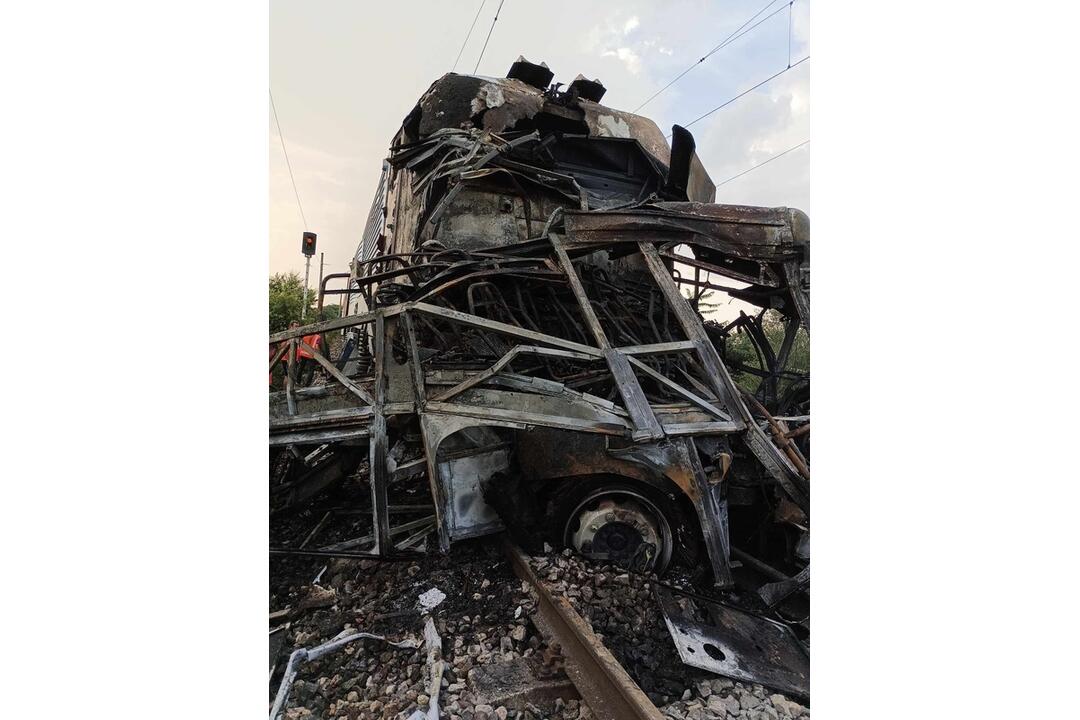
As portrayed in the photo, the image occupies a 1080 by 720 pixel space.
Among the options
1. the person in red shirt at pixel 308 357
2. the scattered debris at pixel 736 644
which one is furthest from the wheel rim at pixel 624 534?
the person in red shirt at pixel 308 357

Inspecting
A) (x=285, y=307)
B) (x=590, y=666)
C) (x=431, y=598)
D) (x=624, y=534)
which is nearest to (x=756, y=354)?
(x=624, y=534)

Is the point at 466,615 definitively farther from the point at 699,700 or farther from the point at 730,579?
the point at 730,579

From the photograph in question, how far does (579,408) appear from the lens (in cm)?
291

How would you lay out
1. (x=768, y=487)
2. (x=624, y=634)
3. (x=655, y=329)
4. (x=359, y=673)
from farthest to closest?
(x=655, y=329)
(x=768, y=487)
(x=624, y=634)
(x=359, y=673)

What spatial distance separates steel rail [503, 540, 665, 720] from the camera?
1864 mm

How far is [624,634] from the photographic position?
2.40m

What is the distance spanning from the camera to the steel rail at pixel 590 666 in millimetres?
1864

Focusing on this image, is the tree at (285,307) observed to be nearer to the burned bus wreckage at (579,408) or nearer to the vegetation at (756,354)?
the burned bus wreckage at (579,408)

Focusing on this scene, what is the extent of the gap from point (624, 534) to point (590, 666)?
979mm

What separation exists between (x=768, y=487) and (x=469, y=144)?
4883mm

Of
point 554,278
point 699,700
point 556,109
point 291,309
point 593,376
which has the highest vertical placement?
point 556,109

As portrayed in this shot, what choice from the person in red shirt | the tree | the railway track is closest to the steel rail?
the railway track

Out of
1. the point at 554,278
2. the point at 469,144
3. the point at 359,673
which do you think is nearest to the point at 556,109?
the point at 469,144

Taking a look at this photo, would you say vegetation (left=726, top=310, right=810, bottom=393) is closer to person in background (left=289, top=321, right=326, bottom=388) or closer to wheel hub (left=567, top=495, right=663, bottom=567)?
wheel hub (left=567, top=495, right=663, bottom=567)
